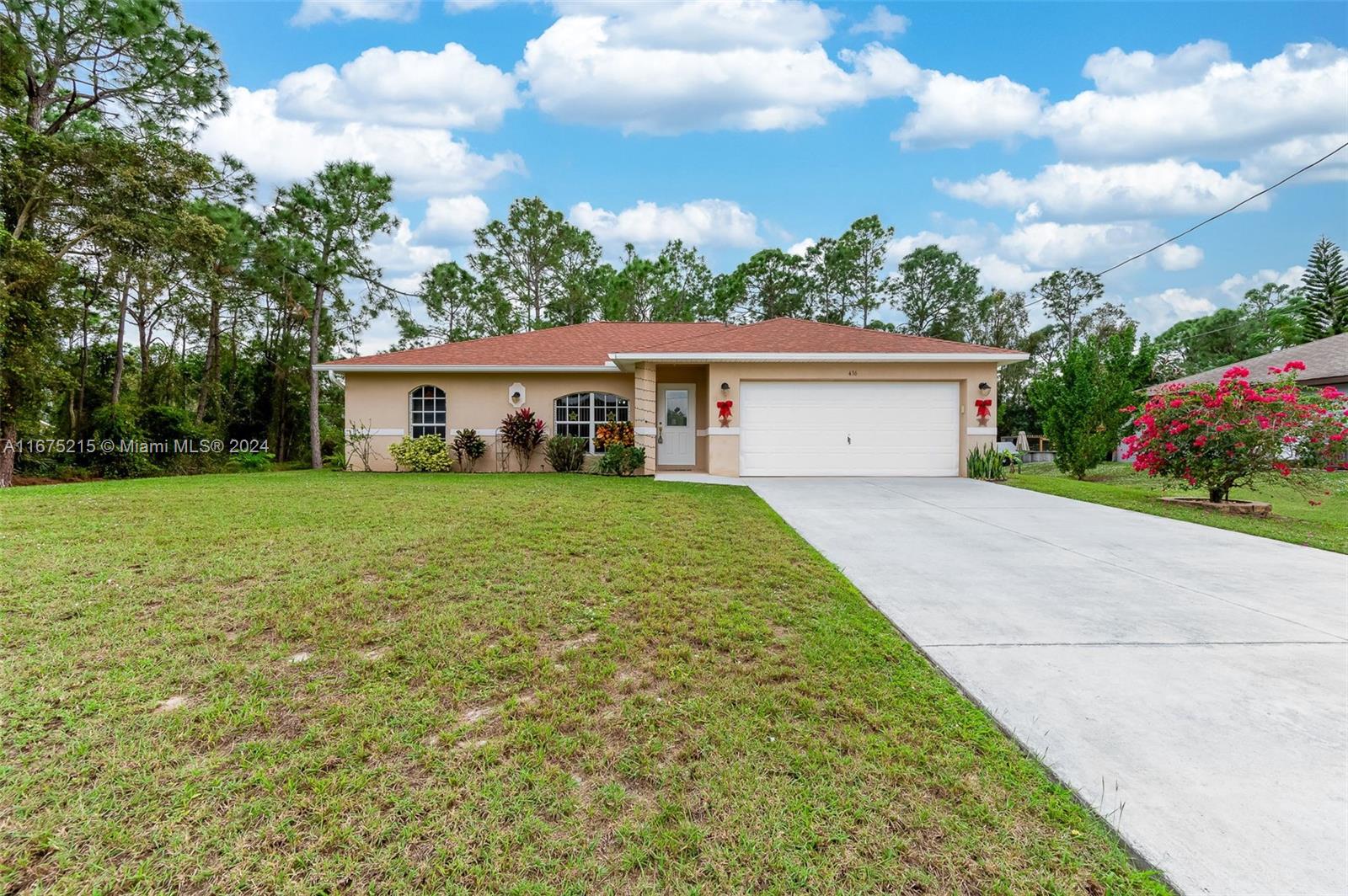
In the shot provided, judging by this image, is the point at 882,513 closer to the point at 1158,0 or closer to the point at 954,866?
the point at 954,866

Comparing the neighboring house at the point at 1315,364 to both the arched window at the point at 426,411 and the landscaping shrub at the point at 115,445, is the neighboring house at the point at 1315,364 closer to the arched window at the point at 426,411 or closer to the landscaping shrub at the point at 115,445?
the arched window at the point at 426,411

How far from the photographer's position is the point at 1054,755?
234cm

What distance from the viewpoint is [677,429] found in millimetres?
14102

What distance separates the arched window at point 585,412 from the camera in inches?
559

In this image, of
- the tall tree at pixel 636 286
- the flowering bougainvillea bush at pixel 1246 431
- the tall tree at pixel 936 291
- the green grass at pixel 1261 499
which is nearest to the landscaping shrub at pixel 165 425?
the tall tree at pixel 636 286

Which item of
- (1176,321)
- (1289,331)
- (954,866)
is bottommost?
(954,866)

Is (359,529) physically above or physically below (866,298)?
below

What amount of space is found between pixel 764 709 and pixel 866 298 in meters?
32.7

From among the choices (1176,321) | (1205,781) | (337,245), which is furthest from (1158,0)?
(1176,321)

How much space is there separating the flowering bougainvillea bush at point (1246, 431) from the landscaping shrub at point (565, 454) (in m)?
11.0

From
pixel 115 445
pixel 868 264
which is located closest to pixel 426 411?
pixel 115 445

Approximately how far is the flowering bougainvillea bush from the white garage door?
390 cm

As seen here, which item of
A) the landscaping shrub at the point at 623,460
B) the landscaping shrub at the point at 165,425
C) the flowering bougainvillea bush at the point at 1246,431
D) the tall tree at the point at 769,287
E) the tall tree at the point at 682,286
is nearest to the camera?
the flowering bougainvillea bush at the point at 1246,431

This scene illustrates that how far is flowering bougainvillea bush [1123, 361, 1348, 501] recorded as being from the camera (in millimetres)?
8320
